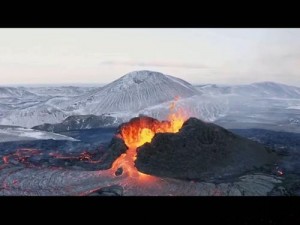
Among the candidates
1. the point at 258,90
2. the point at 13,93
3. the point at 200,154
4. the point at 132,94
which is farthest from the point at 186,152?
the point at 13,93

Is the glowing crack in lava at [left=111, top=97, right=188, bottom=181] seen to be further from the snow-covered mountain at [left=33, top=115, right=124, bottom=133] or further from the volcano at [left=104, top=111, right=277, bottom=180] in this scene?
the snow-covered mountain at [left=33, top=115, right=124, bottom=133]

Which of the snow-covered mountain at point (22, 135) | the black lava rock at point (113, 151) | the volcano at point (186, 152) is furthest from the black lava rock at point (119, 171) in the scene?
the snow-covered mountain at point (22, 135)

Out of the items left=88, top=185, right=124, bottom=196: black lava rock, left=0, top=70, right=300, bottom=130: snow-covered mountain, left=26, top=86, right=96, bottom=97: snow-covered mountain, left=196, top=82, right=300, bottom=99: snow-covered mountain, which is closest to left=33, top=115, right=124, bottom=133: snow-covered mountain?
left=0, top=70, right=300, bottom=130: snow-covered mountain

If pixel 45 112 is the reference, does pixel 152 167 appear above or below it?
below

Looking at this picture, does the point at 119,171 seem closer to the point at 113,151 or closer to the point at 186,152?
the point at 113,151
